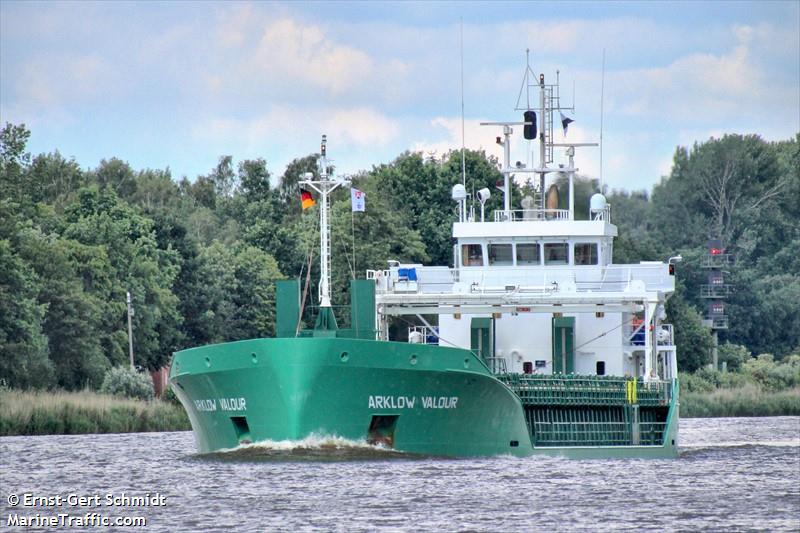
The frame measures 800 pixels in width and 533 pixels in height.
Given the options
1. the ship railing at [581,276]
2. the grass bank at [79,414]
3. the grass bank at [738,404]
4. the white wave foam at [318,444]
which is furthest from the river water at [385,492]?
the grass bank at [738,404]

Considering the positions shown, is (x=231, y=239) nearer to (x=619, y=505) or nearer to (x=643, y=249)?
(x=643, y=249)

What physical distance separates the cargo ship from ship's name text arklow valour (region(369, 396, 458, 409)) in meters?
0.04

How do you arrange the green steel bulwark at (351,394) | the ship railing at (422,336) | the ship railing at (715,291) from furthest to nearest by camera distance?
1. the ship railing at (715,291)
2. the ship railing at (422,336)
3. the green steel bulwark at (351,394)

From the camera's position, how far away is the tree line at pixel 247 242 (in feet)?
286

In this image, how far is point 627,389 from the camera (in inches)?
2045

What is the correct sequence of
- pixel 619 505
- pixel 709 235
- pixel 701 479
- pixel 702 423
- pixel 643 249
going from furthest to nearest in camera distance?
Answer: pixel 709 235 < pixel 643 249 < pixel 702 423 < pixel 701 479 < pixel 619 505

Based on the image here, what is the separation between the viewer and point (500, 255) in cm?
5600

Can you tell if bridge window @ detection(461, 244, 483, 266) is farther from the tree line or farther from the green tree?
the green tree

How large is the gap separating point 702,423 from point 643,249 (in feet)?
145

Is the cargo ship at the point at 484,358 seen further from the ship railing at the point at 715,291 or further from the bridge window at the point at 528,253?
the ship railing at the point at 715,291

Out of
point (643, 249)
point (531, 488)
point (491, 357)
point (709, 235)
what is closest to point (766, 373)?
point (643, 249)

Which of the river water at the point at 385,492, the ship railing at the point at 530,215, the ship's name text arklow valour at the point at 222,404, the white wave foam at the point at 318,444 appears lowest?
the river water at the point at 385,492

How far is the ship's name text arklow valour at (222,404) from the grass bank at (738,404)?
1997 inches

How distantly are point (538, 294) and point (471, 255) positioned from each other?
4342 millimetres
